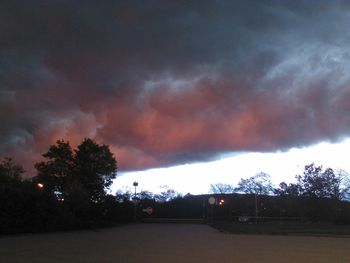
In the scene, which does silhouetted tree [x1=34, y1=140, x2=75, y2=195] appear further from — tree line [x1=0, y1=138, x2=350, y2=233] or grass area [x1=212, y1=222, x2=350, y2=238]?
grass area [x1=212, y1=222, x2=350, y2=238]

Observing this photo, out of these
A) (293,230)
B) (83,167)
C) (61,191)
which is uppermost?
(83,167)

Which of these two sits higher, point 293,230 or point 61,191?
point 61,191

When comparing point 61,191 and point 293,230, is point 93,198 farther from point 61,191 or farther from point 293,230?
point 293,230

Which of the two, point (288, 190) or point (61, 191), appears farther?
point (288, 190)

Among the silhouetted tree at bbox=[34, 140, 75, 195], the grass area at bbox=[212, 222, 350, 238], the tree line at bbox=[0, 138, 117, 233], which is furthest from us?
the silhouetted tree at bbox=[34, 140, 75, 195]

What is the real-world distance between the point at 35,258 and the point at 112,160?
183 feet

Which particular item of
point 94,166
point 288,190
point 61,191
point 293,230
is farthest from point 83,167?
point 293,230

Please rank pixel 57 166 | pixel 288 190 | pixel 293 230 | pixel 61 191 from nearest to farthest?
pixel 293 230, pixel 61 191, pixel 57 166, pixel 288 190

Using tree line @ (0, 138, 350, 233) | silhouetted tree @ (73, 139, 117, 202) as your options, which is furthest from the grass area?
silhouetted tree @ (73, 139, 117, 202)

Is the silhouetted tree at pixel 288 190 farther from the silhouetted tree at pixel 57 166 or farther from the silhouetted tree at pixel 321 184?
the silhouetted tree at pixel 57 166

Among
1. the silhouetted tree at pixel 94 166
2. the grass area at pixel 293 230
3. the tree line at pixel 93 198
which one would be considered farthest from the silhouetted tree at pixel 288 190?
the silhouetted tree at pixel 94 166

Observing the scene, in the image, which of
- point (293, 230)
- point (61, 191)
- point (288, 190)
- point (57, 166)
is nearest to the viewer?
point (293, 230)

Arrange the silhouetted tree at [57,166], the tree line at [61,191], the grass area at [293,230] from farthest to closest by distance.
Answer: the silhouetted tree at [57,166] < the tree line at [61,191] < the grass area at [293,230]

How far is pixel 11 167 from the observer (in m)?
65.9
